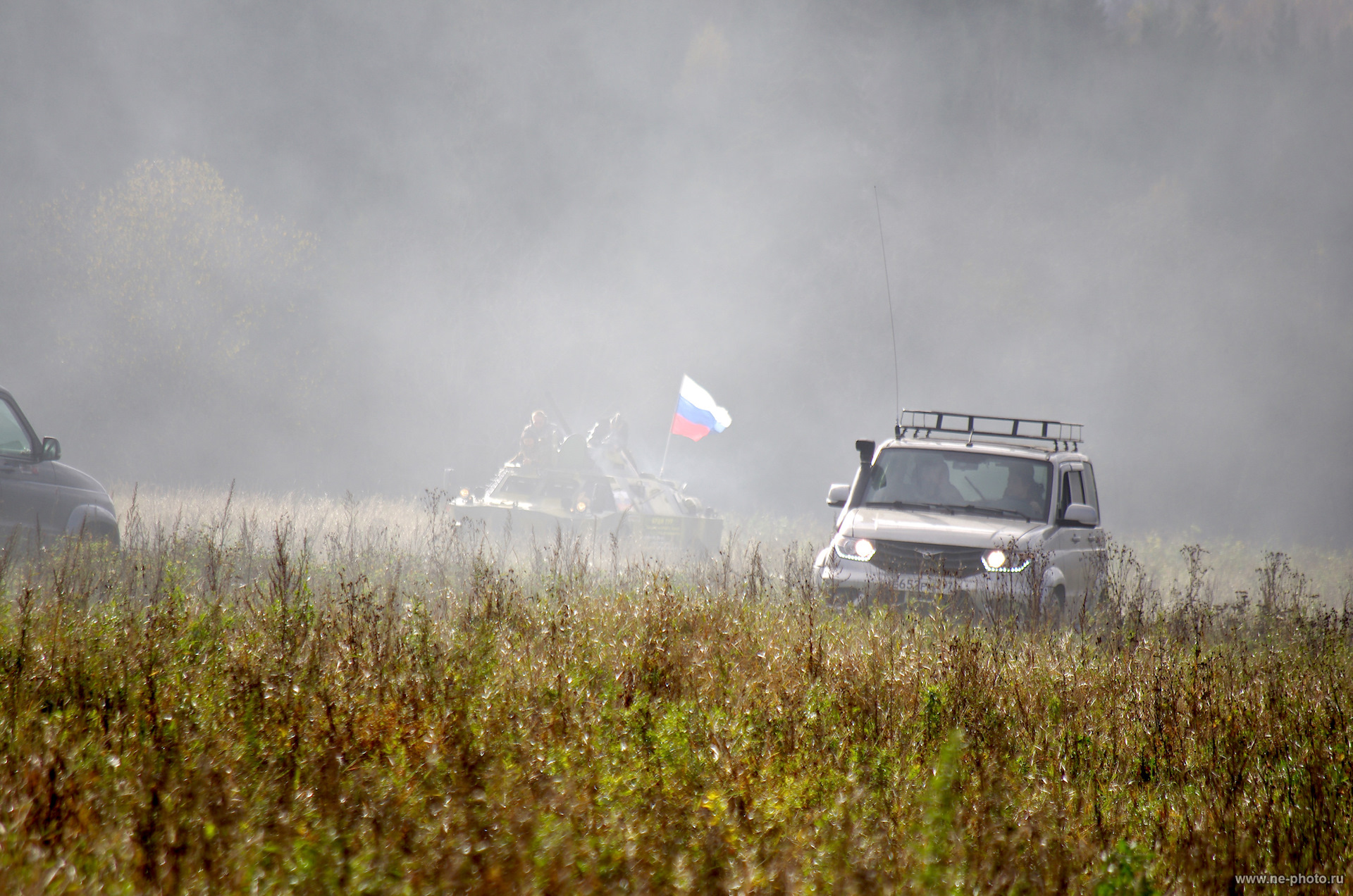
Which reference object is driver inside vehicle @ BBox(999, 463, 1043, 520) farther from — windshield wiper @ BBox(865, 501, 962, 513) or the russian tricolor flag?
the russian tricolor flag

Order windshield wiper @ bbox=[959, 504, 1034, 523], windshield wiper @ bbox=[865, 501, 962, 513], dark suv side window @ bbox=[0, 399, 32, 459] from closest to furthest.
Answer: dark suv side window @ bbox=[0, 399, 32, 459] → windshield wiper @ bbox=[959, 504, 1034, 523] → windshield wiper @ bbox=[865, 501, 962, 513]

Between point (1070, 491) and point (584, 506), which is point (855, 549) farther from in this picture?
point (584, 506)

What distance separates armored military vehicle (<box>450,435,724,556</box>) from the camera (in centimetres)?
1187

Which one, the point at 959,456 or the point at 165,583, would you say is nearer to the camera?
the point at 165,583

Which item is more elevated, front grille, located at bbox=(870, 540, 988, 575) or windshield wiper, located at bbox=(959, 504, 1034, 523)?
windshield wiper, located at bbox=(959, 504, 1034, 523)

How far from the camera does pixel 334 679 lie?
12.6ft

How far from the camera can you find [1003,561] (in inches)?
261

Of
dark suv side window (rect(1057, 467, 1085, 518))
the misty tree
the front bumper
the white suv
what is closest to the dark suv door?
the front bumper

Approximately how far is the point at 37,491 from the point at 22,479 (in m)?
0.15

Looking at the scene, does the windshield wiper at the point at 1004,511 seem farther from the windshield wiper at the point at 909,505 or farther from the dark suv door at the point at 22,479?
the dark suv door at the point at 22,479

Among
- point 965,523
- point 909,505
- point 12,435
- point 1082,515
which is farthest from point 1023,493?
point 12,435

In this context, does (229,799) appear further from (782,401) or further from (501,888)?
(782,401)

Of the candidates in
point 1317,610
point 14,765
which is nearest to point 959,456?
point 1317,610

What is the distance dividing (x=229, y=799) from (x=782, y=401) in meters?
44.3
